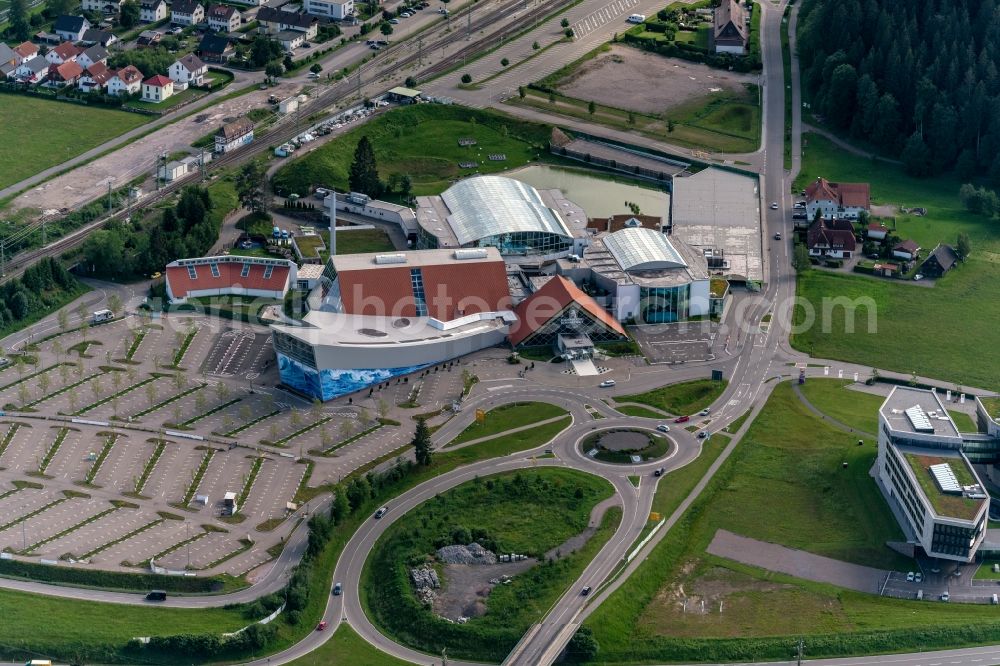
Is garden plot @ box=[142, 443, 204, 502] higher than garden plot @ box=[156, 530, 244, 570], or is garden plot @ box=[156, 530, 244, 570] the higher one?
garden plot @ box=[142, 443, 204, 502]

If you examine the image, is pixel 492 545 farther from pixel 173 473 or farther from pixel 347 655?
pixel 173 473

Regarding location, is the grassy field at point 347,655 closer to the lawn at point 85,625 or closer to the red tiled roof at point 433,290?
the lawn at point 85,625

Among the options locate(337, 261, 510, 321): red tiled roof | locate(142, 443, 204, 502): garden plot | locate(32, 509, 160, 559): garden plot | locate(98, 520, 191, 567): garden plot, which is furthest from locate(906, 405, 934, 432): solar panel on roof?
locate(32, 509, 160, 559): garden plot

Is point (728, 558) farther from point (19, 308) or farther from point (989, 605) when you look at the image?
point (19, 308)

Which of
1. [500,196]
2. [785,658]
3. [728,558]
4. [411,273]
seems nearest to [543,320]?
[411,273]

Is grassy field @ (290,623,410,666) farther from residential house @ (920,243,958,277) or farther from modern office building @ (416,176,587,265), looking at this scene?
residential house @ (920,243,958,277)

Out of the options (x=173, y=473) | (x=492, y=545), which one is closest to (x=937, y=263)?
(x=492, y=545)
